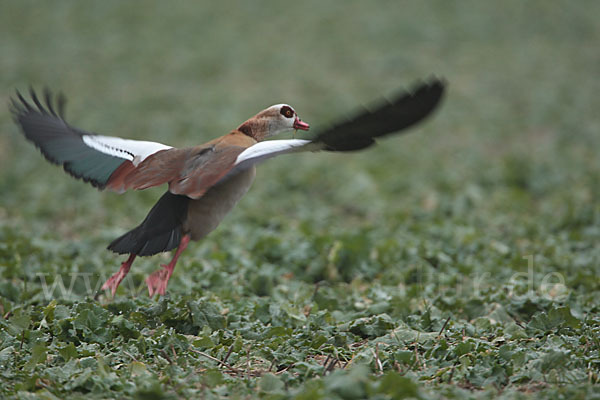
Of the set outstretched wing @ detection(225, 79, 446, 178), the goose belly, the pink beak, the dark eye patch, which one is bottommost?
the goose belly

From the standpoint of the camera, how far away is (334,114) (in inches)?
510

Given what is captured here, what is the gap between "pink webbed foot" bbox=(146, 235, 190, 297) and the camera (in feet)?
15.9

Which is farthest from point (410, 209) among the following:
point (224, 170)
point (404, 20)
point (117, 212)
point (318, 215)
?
point (404, 20)

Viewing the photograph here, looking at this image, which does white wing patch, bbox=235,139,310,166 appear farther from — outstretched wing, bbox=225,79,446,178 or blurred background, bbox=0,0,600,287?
blurred background, bbox=0,0,600,287

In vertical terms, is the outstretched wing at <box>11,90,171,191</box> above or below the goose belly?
above

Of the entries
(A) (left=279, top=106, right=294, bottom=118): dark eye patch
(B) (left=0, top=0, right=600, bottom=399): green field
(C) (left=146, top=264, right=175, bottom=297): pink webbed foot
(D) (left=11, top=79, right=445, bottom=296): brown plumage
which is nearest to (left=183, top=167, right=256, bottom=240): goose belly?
(D) (left=11, top=79, right=445, bottom=296): brown plumage

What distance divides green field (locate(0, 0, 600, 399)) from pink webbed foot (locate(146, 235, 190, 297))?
0.55 ft

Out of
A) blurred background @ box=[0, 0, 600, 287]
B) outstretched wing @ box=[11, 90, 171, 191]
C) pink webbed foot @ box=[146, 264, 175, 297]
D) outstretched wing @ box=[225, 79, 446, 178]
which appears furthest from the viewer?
blurred background @ box=[0, 0, 600, 287]

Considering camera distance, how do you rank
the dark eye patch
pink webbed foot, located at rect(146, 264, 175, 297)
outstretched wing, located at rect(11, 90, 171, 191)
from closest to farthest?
pink webbed foot, located at rect(146, 264, 175, 297), outstretched wing, located at rect(11, 90, 171, 191), the dark eye patch

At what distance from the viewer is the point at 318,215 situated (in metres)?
8.59

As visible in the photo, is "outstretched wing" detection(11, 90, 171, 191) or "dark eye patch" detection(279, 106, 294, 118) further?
"dark eye patch" detection(279, 106, 294, 118)

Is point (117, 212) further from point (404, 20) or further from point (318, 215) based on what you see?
point (404, 20)

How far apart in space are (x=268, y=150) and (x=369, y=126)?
A: 72cm

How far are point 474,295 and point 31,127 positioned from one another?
3.96 meters
